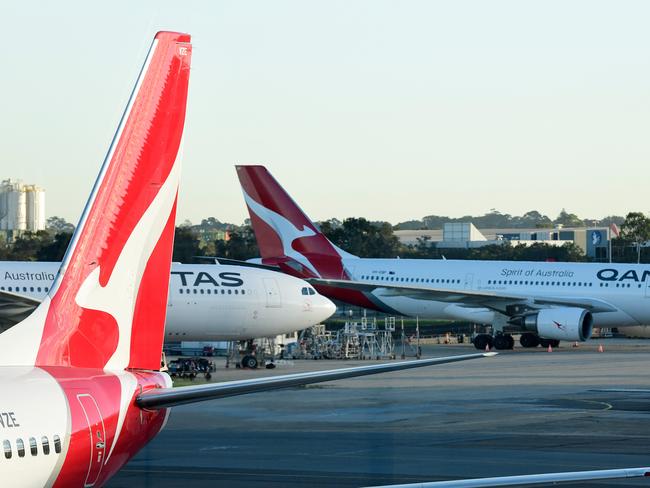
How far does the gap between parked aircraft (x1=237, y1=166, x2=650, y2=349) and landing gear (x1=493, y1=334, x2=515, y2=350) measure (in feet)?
0.13

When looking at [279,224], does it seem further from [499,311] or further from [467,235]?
[467,235]

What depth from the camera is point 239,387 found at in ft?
26.0

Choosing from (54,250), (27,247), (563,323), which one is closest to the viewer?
(563,323)

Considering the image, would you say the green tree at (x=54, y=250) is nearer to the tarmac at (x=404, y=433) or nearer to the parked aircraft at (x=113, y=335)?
the tarmac at (x=404, y=433)

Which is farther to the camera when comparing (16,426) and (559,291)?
(559,291)

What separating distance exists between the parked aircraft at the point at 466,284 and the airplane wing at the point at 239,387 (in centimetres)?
3819

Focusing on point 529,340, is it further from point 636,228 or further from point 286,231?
point 636,228

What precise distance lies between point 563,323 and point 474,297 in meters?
3.99

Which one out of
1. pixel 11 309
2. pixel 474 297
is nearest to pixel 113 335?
pixel 11 309

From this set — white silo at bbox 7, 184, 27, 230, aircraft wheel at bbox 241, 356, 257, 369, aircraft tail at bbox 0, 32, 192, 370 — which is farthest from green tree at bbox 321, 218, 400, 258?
aircraft tail at bbox 0, 32, 192, 370

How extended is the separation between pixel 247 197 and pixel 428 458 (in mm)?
36189

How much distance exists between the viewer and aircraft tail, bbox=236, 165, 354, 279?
175 feet

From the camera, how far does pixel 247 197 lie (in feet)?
177

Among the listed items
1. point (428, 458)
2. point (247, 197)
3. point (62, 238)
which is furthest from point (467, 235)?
point (428, 458)
